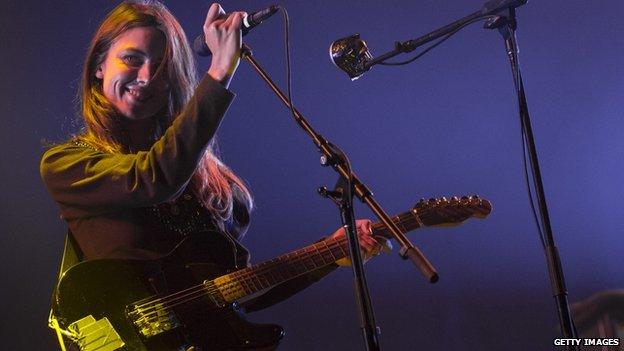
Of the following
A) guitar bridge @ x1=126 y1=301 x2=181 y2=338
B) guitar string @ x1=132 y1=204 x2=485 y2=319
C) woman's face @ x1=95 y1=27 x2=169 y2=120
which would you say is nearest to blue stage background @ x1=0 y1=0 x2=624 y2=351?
Answer: woman's face @ x1=95 y1=27 x2=169 y2=120

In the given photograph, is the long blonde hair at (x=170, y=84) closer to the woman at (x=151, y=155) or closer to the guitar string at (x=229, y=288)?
the woman at (x=151, y=155)

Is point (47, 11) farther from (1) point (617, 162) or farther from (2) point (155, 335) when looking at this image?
(1) point (617, 162)

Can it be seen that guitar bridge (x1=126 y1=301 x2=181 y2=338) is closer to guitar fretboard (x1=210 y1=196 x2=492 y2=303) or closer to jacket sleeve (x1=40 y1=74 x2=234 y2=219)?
guitar fretboard (x1=210 y1=196 x2=492 y2=303)

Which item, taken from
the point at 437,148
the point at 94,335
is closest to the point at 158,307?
the point at 94,335

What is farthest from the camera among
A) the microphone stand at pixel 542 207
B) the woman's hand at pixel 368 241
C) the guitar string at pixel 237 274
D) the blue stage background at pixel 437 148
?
the blue stage background at pixel 437 148

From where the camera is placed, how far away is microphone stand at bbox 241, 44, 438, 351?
1.47 metres

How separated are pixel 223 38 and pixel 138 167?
0.42 meters

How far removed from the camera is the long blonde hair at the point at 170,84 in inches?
85.7

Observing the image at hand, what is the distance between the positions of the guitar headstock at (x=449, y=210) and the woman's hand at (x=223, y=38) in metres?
0.87

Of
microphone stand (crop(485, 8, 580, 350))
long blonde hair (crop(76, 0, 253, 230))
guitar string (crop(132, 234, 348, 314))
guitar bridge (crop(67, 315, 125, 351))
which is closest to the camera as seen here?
microphone stand (crop(485, 8, 580, 350))

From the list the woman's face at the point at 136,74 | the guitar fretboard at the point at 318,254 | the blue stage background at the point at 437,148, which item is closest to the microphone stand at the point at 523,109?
the guitar fretboard at the point at 318,254

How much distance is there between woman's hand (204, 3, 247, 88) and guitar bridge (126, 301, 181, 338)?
63cm

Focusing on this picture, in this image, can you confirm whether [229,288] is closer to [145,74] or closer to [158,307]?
[158,307]

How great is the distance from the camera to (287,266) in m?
2.15
